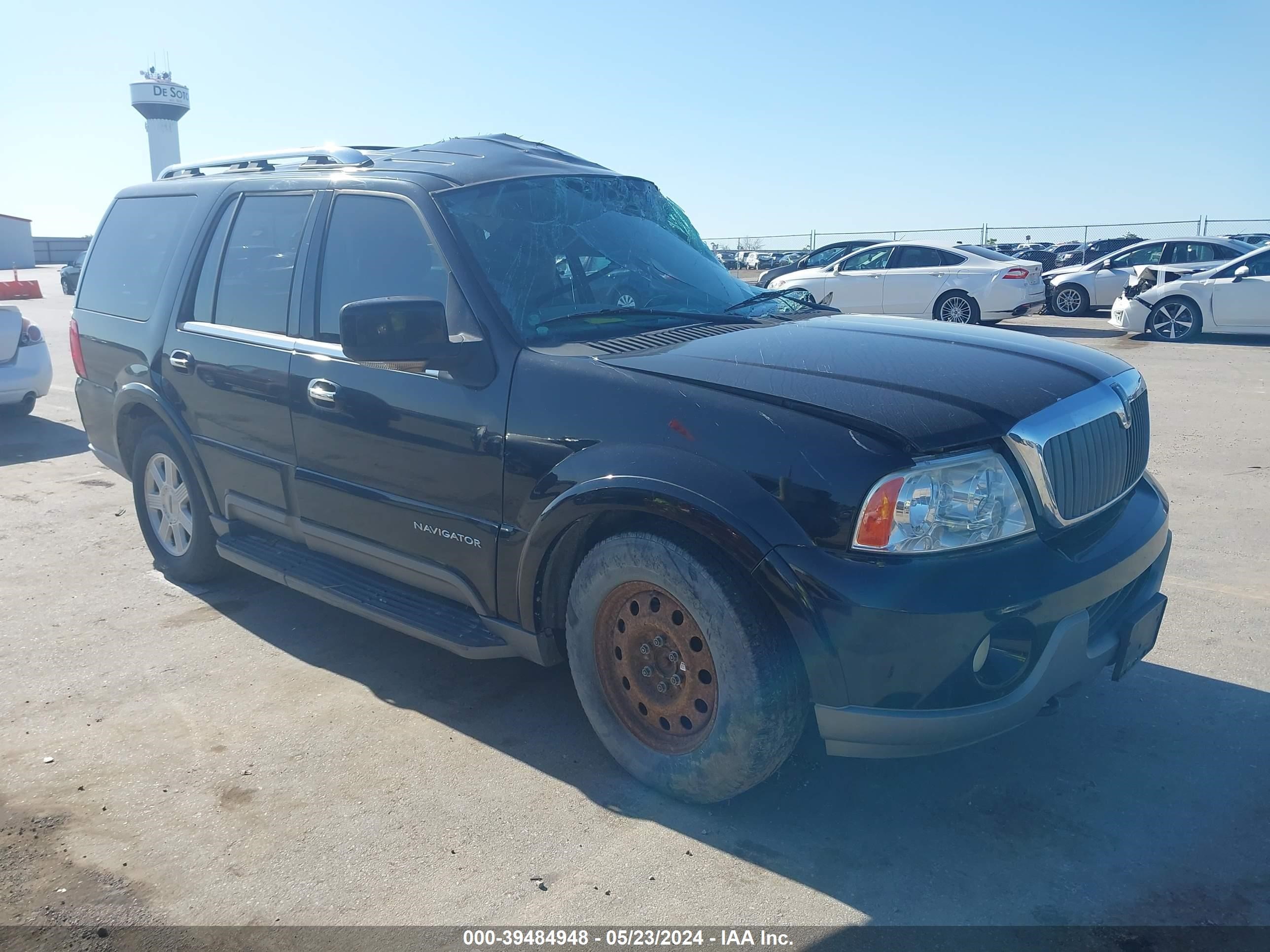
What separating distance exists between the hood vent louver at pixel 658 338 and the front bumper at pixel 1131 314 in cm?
1417

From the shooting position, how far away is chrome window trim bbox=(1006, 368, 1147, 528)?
2855mm

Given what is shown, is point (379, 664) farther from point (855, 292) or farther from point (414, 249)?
point (855, 292)

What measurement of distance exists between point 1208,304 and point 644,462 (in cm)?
1520

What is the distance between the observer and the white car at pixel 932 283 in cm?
1622

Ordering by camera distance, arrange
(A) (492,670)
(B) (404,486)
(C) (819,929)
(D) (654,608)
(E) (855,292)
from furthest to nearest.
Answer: (E) (855,292) → (A) (492,670) → (B) (404,486) → (D) (654,608) → (C) (819,929)

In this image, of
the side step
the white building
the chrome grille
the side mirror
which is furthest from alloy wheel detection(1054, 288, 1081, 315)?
the white building

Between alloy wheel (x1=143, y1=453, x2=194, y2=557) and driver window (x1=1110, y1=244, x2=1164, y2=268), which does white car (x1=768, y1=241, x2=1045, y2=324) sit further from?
alloy wheel (x1=143, y1=453, x2=194, y2=557)

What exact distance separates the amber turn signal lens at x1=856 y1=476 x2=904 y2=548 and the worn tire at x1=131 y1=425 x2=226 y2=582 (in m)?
3.55

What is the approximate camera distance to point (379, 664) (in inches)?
174

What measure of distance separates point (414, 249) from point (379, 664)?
5.85 feet

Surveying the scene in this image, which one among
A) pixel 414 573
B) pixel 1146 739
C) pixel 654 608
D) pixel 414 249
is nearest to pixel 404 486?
pixel 414 573

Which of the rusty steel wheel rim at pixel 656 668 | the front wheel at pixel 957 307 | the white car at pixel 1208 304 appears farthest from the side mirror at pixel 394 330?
the white car at pixel 1208 304

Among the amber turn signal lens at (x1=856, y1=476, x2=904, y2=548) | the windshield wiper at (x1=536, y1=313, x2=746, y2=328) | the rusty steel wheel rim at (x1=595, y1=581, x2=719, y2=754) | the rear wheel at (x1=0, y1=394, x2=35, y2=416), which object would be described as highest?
the windshield wiper at (x1=536, y1=313, x2=746, y2=328)

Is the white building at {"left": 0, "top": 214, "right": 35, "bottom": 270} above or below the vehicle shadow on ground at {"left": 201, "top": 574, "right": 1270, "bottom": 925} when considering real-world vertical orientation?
above
